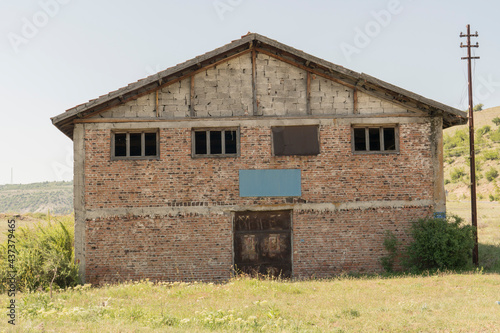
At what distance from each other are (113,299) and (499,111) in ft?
283

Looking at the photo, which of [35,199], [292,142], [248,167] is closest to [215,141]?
[248,167]

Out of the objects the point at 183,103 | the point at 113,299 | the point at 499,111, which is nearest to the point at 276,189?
the point at 183,103

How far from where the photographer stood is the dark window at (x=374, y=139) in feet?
42.5

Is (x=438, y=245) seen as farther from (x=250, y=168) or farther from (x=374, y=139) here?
(x=250, y=168)

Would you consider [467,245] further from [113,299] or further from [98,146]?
[98,146]

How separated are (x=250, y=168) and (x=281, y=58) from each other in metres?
3.59

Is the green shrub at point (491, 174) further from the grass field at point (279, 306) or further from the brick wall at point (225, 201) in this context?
the brick wall at point (225, 201)

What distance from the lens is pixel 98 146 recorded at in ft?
41.0

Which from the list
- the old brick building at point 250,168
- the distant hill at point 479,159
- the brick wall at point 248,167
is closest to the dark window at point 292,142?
the old brick building at point 250,168

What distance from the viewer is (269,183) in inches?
498

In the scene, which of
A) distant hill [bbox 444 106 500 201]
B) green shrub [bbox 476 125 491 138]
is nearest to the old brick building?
distant hill [bbox 444 106 500 201]

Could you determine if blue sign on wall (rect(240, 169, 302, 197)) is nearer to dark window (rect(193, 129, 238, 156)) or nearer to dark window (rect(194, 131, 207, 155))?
dark window (rect(193, 129, 238, 156))

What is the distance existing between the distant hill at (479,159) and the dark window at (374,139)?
37.0 metres

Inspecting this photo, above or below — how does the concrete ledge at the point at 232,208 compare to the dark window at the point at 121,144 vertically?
below
